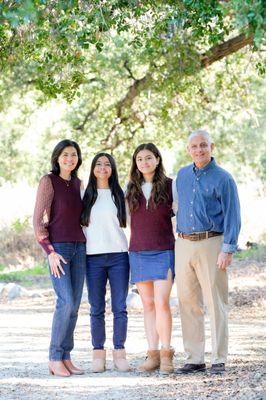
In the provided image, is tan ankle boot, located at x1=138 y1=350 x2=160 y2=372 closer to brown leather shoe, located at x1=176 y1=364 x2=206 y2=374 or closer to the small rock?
brown leather shoe, located at x1=176 y1=364 x2=206 y2=374

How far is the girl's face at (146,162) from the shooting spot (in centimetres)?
743

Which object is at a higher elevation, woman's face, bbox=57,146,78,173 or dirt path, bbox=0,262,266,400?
woman's face, bbox=57,146,78,173

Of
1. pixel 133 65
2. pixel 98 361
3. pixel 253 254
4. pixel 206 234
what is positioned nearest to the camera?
pixel 206 234

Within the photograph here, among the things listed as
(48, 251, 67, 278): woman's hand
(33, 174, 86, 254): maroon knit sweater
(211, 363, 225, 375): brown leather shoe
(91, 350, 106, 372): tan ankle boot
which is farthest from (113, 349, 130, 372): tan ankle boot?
(33, 174, 86, 254): maroon knit sweater

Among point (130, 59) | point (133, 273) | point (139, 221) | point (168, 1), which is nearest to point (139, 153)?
point (139, 221)

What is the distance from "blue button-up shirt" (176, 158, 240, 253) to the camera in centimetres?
711

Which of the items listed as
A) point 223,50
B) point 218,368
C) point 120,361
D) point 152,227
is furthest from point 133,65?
point 218,368

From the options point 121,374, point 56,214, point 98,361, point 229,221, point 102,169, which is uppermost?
point 102,169

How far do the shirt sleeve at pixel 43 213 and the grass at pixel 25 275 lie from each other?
10.3m

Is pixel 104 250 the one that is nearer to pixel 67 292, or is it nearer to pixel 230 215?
pixel 67 292

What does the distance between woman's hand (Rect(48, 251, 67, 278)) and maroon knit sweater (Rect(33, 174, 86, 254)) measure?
100 millimetres

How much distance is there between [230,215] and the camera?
7.07m

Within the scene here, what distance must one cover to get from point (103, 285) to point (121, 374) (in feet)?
2.58

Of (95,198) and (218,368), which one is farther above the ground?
(95,198)
